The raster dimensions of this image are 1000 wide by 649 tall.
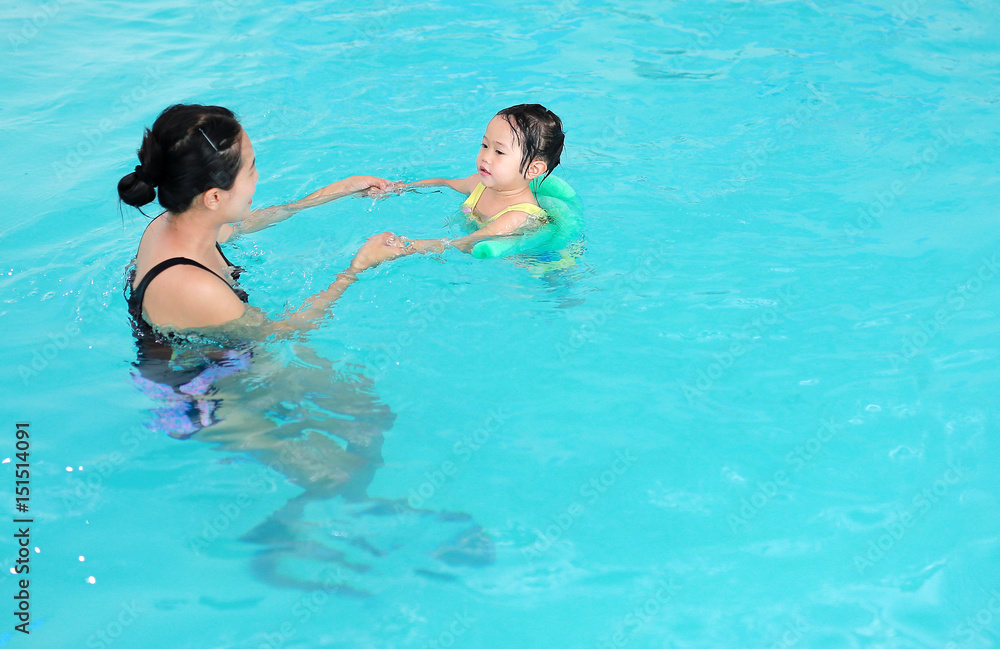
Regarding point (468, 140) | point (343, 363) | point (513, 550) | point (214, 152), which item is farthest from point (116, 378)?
point (468, 140)

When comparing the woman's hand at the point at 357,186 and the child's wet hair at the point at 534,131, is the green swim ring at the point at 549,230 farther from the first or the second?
the woman's hand at the point at 357,186

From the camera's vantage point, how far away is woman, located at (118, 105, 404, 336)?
2.83m

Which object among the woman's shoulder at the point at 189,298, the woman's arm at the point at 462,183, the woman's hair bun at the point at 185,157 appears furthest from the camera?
the woman's arm at the point at 462,183

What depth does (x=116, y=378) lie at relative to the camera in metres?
3.84

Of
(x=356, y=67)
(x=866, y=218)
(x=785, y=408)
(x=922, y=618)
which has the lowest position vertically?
(x=922, y=618)

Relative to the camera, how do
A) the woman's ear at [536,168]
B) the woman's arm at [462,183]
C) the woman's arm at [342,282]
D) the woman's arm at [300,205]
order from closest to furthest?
the woman's arm at [342,282]
the woman's arm at [300,205]
the woman's ear at [536,168]
the woman's arm at [462,183]

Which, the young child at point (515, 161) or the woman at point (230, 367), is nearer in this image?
the woman at point (230, 367)

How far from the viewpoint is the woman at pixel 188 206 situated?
2.83 m

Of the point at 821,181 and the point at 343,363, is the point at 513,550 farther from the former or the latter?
the point at 821,181

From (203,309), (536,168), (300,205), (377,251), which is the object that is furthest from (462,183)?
(203,309)

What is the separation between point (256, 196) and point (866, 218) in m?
3.97

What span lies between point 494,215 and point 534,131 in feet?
1.81

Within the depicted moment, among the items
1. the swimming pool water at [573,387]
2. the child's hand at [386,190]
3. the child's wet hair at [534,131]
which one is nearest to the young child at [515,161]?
the child's wet hair at [534,131]

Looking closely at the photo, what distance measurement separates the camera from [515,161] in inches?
174
